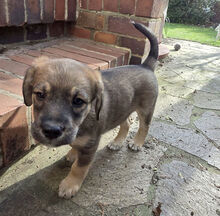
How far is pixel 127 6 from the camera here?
311 centimetres

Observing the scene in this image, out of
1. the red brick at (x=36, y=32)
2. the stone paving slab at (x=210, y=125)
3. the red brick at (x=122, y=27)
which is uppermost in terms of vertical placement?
the red brick at (x=122, y=27)

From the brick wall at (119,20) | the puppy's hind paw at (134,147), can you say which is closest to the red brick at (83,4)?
the brick wall at (119,20)

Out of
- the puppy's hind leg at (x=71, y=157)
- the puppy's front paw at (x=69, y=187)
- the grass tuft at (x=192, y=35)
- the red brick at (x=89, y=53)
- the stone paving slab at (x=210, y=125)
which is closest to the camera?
the puppy's front paw at (x=69, y=187)

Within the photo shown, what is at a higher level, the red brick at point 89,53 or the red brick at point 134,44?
the red brick at point 134,44

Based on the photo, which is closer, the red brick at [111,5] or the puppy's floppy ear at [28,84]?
the puppy's floppy ear at [28,84]

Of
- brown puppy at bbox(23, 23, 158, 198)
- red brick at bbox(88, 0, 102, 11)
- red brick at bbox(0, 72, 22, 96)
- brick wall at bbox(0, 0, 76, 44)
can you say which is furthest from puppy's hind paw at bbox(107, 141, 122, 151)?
red brick at bbox(88, 0, 102, 11)

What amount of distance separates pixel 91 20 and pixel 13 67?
59.7 inches

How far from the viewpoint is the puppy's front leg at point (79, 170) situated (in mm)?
1729

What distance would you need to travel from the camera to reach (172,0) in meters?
13.5

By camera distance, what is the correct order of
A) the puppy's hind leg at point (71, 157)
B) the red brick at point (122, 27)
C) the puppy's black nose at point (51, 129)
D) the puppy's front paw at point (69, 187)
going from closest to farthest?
the puppy's black nose at point (51, 129)
the puppy's front paw at point (69, 187)
the puppy's hind leg at point (71, 157)
the red brick at point (122, 27)

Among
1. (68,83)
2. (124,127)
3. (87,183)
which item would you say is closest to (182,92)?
(124,127)

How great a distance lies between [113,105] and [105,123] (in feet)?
0.59

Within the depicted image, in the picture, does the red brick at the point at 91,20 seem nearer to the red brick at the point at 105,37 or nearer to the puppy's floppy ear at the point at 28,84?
the red brick at the point at 105,37

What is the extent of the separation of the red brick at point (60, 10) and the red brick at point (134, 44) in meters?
0.86
